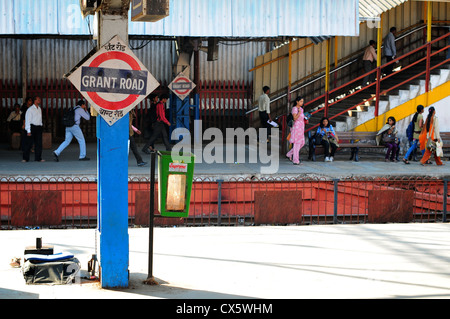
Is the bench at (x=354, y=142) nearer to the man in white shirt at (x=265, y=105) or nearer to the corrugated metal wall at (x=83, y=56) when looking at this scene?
the man in white shirt at (x=265, y=105)

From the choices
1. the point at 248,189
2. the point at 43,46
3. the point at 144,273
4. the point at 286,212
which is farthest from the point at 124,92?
the point at 43,46

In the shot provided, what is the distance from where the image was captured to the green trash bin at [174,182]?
300 inches

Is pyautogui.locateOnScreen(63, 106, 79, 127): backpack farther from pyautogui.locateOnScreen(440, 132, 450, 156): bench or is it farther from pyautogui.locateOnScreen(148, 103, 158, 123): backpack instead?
pyautogui.locateOnScreen(440, 132, 450, 156): bench

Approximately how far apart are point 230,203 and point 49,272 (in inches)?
244

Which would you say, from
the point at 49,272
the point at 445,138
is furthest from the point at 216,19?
the point at 49,272

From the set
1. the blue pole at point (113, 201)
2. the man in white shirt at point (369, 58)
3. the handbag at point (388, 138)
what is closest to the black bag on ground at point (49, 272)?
the blue pole at point (113, 201)

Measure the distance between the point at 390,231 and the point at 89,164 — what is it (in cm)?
736

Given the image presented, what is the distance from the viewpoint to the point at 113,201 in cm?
715

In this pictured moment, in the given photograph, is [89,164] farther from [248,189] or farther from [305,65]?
[305,65]

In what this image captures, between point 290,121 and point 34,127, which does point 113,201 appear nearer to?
point 34,127

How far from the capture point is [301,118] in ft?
A: 52.2

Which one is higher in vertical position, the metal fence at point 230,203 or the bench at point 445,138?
the bench at point 445,138

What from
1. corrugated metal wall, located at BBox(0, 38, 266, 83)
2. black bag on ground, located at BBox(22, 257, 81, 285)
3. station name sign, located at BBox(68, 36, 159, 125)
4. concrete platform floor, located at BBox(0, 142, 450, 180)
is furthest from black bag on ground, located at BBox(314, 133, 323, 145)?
black bag on ground, located at BBox(22, 257, 81, 285)

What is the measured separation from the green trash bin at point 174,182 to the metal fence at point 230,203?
355 cm
